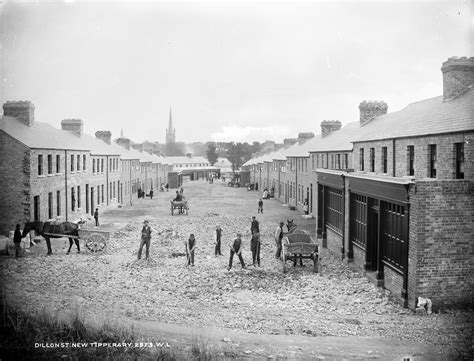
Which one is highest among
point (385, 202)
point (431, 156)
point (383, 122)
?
point (383, 122)

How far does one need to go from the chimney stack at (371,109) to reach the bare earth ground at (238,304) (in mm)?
13348

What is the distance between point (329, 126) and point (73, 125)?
23.6 m

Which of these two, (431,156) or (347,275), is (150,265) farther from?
(431,156)

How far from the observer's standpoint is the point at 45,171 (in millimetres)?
25734

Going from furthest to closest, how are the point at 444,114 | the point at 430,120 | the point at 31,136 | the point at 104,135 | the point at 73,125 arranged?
the point at 104,135 → the point at 73,125 → the point at 31,136 → the point at 430,120 → the point at 444,114

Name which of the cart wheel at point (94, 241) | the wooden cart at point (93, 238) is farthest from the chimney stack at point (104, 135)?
the cart wheel at point (94, 241)

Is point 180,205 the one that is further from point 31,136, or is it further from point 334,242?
point 334,242

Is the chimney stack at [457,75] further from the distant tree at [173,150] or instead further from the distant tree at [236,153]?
the distant tree at [173,150]

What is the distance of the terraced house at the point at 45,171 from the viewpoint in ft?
75.8

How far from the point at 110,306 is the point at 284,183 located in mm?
39036

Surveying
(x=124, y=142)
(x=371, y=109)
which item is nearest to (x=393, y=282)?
(x=371, y=109)

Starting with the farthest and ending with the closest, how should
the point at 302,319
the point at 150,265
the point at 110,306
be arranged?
the point at 150,265 < the point at 110,306 < the point at 302,319

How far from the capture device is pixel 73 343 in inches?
331

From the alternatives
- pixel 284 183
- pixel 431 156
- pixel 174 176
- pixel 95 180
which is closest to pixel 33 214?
pixel 95 180
